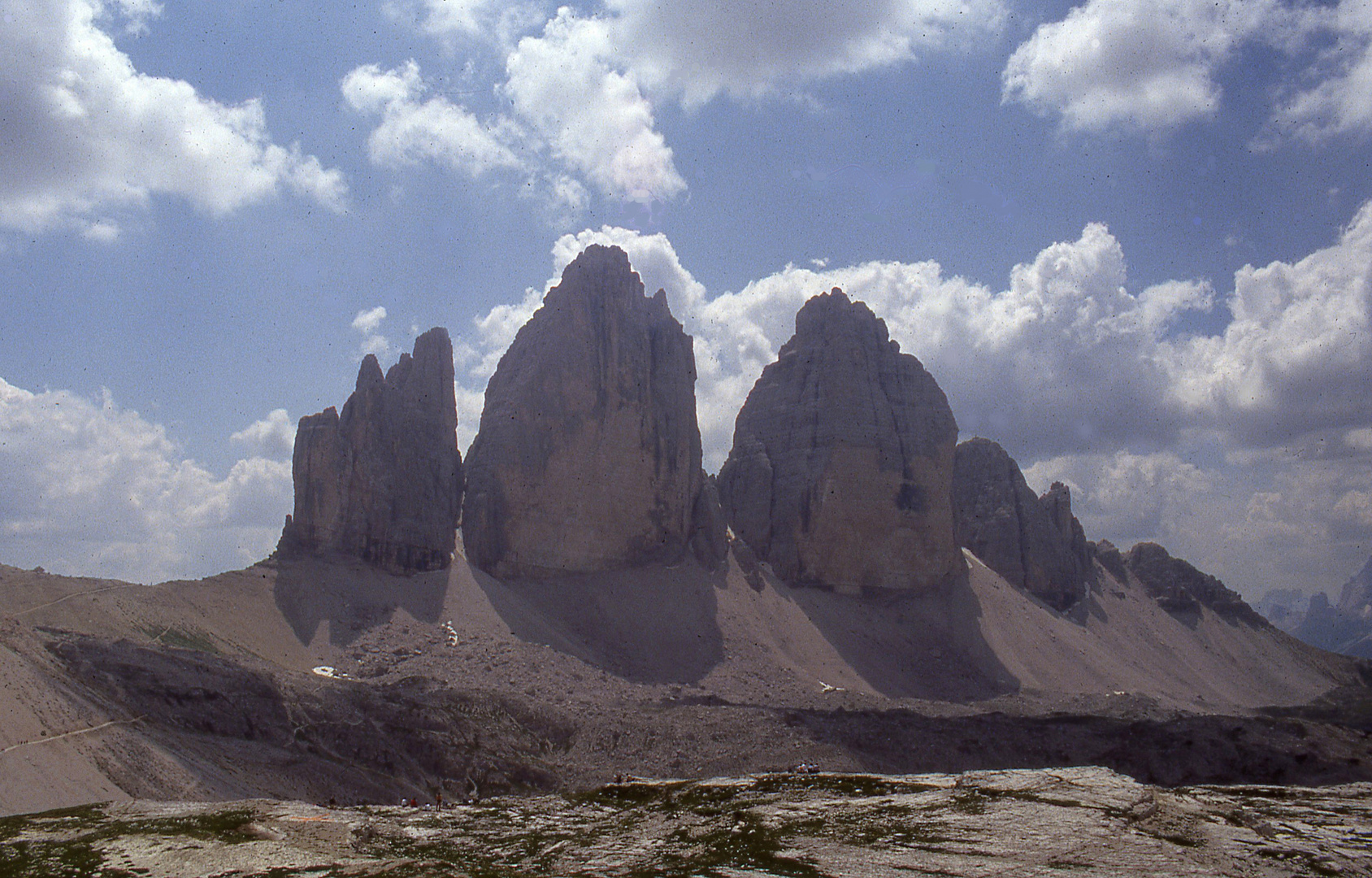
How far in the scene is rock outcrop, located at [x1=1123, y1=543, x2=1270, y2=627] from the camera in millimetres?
140125

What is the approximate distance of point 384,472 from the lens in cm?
8050

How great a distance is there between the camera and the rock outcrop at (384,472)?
254 ft

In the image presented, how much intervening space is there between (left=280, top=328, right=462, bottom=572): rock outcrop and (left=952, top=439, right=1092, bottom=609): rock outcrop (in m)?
58.1

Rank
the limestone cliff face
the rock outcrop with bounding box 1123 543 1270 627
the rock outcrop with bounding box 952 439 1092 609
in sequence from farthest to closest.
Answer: the rock outcrop with bounding box 1123 543 1270 627
the rock outcrop with bounding box 952 439 1092 609
the limestone cliff face

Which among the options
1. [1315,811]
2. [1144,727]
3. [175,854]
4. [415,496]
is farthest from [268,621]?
[1315,811]

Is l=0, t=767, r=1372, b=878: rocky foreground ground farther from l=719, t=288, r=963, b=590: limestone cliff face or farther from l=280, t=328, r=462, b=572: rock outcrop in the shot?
l=719, t=288, r=963, b=590: limestone cliff face

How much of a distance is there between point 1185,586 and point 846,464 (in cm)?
6809

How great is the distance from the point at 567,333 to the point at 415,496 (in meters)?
21.2

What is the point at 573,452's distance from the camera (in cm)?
8981

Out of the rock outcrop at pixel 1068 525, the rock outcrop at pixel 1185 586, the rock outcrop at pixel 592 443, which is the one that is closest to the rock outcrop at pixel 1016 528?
the rock outcrop at pixel 1068 525

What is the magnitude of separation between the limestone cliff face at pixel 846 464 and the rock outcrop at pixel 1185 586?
163 ft

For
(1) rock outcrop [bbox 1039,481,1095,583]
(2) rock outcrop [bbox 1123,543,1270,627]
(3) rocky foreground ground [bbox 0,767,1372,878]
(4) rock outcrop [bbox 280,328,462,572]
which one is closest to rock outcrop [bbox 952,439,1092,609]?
(1) rock outcrop [bbox 1039,481,1095,583]

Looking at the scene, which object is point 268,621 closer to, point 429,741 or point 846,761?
point 429,741

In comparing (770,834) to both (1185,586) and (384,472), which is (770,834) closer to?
(384,472)
